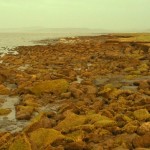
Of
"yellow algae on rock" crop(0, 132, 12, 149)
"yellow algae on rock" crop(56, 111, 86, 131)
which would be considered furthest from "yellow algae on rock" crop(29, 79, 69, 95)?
"yellow algae on rock" crop(0, 132, 12, 149)

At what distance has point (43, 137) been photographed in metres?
6.61

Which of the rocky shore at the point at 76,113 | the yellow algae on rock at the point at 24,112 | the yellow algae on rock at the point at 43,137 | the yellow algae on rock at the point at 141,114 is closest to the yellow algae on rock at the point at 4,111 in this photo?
the rocky shore at the point at 76,113

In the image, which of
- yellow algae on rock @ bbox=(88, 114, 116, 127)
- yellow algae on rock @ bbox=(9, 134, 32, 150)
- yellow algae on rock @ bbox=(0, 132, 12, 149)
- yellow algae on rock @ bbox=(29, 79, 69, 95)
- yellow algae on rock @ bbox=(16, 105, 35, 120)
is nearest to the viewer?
yellow algae on rock @ bbox=(9, 134, 32, 150)

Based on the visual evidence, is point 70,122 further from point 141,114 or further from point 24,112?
point 24,112

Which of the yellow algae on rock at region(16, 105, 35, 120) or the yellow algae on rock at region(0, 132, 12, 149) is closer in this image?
the yellow algae on rock at region(0, 132, 12, 149)

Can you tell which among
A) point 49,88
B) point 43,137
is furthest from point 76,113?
point 49,88

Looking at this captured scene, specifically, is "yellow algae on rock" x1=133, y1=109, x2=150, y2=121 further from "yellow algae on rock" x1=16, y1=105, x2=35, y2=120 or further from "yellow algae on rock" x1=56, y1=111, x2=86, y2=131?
"yellow algae on rock" x1=16, y1=105, x2=35, y2=120

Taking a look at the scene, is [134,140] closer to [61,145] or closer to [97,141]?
[97,141]

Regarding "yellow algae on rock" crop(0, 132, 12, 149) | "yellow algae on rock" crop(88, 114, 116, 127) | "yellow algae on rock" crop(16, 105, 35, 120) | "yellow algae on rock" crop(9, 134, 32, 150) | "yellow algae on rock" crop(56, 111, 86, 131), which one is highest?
"yellow algae on rock" crop(9, 134, 32, 150)

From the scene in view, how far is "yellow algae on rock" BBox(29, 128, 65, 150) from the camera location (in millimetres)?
6398

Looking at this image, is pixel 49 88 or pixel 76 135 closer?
pixel 76 135

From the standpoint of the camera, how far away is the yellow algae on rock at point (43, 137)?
6.40m

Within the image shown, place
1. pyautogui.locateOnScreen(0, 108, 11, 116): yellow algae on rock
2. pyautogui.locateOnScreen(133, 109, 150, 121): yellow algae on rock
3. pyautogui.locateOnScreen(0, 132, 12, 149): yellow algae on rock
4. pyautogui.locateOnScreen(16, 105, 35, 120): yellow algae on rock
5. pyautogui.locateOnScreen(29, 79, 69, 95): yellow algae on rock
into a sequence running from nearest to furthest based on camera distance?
pyautogui.locateOnScreen(0, 132, 12, 149): yellow algae on rock, pyautogui.locateOnScreen(133, 109, 150, 121): yellow algae on rock, pyautogui.locateOnScreen(16, 105, 35, 120): yellow algae on rock, pyautogui.locateOnScreen(0, 108, 11, 116): yellow algae on rock, pyautogui.locateOnScreen(29, 79, 69, 95): yellow algae on rock

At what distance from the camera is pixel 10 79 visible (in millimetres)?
14055
